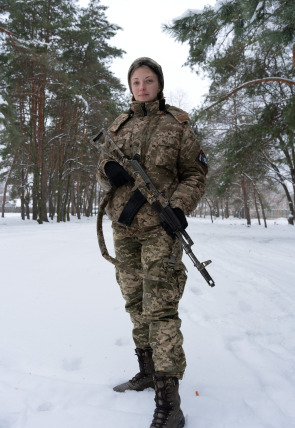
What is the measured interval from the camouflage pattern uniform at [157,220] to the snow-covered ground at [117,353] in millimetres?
361

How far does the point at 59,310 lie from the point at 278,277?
11.6 feet

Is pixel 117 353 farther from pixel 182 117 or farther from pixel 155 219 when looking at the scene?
pixel 182 117

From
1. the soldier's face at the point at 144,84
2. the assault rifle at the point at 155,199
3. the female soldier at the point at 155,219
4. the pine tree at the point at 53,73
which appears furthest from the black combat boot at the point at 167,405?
the pine tree at the point at 53,73

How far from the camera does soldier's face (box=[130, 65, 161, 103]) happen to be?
6.50ft

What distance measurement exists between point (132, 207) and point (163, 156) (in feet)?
1.25

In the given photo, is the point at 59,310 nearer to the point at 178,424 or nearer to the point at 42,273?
the point at 42,273

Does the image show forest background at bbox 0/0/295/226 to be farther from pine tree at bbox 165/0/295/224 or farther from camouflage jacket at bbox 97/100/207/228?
camouflage jacket at bbox 97/100/207/228

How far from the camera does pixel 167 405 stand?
1646 millimetres

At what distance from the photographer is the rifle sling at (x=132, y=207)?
72.7 inches

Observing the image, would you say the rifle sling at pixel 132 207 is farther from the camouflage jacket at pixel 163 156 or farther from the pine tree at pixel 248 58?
the pine tree at pixel 248 58

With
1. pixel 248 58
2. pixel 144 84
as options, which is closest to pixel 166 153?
pixel 144 84

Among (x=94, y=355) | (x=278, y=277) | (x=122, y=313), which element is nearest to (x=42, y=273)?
(x=122, y=313)

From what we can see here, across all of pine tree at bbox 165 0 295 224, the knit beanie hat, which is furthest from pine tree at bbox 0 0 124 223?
the knit beanie hat

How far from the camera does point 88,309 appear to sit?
10.7 feet
